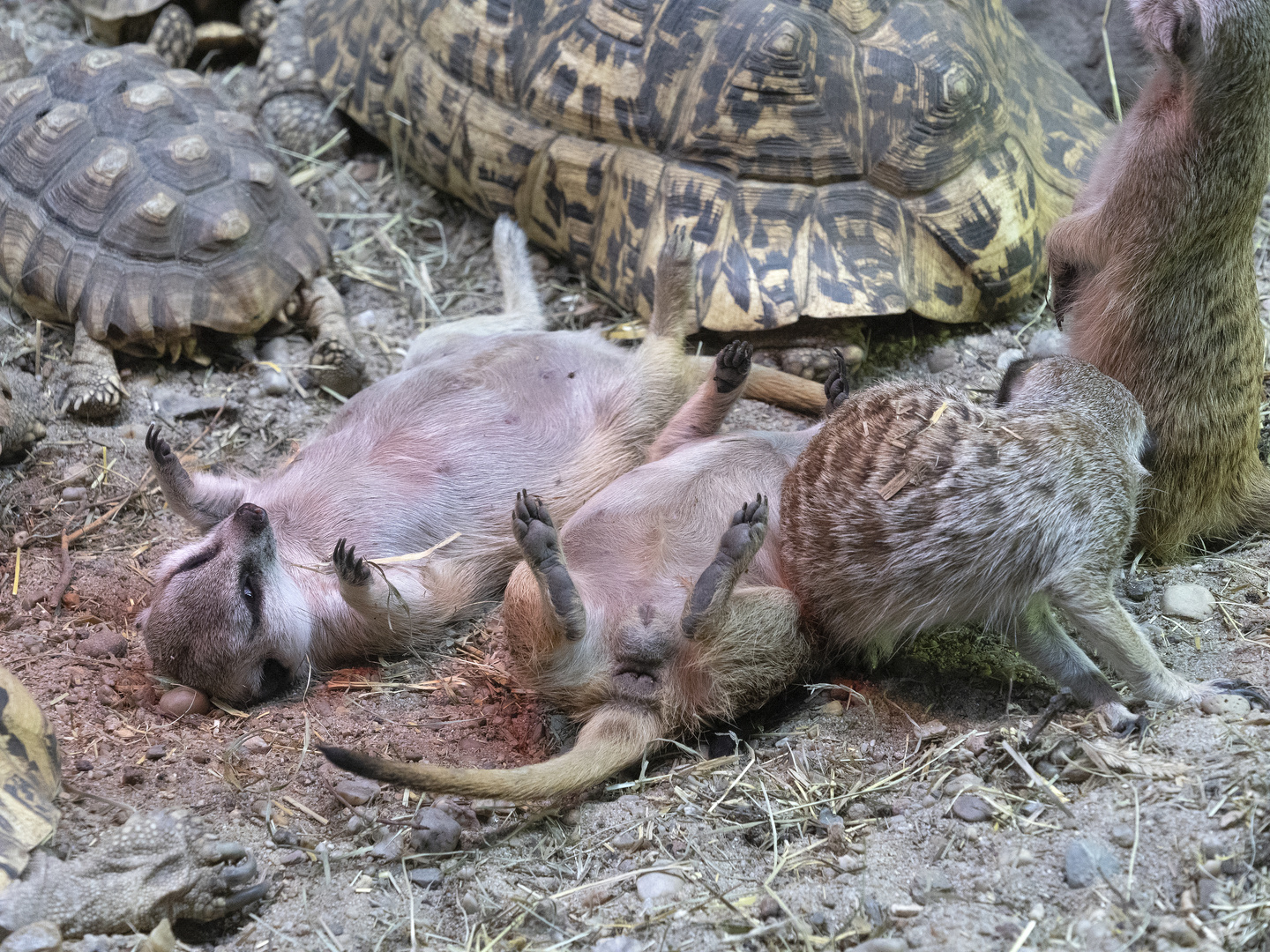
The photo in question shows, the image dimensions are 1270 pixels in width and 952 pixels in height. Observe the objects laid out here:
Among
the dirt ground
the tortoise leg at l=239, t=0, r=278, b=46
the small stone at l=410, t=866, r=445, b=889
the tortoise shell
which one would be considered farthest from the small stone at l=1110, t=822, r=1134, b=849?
the tortoise leg at l=239, t=0, r=278, b=46

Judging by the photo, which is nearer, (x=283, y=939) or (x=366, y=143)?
(x=283, y=939)

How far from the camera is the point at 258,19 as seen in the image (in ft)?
20.3

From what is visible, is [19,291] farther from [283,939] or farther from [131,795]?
[283,939]

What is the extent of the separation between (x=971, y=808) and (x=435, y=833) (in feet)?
4.81

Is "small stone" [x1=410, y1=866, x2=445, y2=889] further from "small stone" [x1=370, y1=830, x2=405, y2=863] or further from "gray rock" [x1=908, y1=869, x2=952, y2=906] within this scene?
"gray rock" [x1=908, y1=869, x2=952, y2=906]

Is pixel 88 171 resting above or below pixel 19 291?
above

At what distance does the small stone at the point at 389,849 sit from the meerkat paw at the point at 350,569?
95cm

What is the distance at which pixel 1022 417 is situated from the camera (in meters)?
3.00

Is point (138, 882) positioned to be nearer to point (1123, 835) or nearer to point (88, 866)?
point (88, 866)

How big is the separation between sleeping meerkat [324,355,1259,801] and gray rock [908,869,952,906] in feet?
2.49

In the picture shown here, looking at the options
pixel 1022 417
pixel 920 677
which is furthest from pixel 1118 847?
pixel 1022 417

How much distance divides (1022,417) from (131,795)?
9.39 ft

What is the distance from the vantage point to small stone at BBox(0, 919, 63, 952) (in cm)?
202

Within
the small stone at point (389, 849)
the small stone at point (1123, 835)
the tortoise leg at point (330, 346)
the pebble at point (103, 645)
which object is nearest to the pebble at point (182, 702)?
the pebble at point (103, 645)
